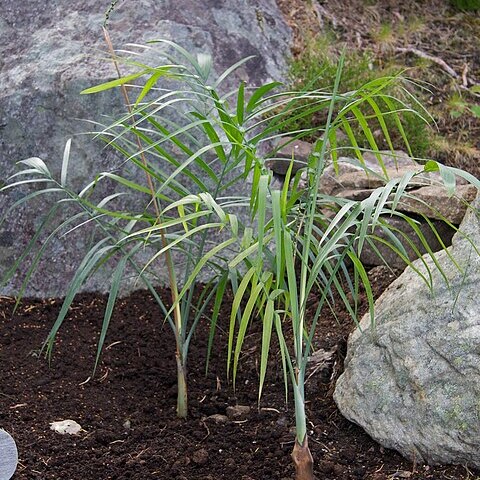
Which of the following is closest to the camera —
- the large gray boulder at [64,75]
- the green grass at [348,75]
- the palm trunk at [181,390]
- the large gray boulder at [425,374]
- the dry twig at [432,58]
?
the large gray boulder at [425,374]

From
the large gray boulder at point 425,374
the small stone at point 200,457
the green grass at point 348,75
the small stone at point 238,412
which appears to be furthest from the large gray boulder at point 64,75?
the large gray boulder at point 425,374

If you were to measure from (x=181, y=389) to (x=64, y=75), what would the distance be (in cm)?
157

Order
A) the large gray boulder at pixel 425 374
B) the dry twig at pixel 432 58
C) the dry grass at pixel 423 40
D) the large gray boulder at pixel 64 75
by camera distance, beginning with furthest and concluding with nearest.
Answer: the dry twig at pixel 432 58
the dry grass at pixel 423 40
the large gray boulder at pixel 64 75
the large gray boulder at pixel 425 374

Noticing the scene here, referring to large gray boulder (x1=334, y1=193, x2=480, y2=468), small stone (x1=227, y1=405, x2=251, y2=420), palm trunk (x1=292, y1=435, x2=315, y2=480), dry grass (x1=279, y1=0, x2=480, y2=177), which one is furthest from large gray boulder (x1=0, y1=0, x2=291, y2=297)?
palm trunk (x1=292, y1=435, x2=315, y2=480)

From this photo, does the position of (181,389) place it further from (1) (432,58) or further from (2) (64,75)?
(1) (432,58)

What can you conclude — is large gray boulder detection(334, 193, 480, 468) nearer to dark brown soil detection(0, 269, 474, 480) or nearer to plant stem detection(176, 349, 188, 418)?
dark brown soil detection(0, 269, 474, 480)

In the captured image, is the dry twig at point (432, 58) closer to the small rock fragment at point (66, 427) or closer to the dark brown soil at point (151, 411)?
the dark brown soil at point (151, 411)

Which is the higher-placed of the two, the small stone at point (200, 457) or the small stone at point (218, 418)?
the small stone at point (200, 457)

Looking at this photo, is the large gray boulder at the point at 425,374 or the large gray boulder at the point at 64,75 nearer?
the large gray boulder at the point at 425,374

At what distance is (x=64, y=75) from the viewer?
3658mm

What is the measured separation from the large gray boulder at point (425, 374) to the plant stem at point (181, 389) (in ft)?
1.57

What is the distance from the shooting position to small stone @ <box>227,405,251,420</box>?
2772mm

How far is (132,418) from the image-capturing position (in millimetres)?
2789

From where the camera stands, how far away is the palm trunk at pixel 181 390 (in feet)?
8.86
